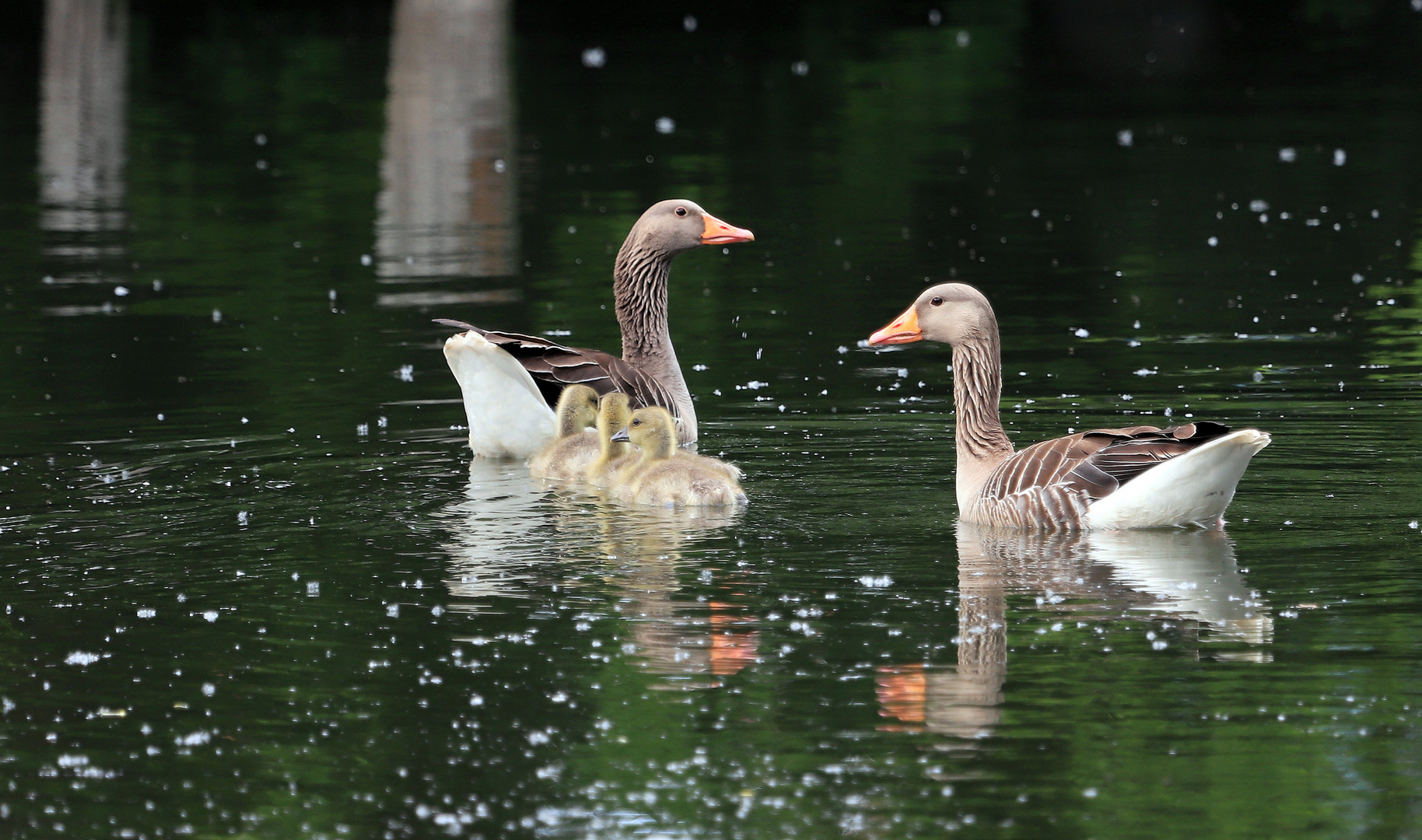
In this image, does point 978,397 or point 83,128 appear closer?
point 978,397

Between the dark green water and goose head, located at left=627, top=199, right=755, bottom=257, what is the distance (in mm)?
1244

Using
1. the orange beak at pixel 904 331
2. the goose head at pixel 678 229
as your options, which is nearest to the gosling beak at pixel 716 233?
the goose head at pixel 678 229

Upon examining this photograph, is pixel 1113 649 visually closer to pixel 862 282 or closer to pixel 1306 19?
pixel 862 282

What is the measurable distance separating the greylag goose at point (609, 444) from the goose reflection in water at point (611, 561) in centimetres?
23

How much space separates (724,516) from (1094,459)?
6.90 feet

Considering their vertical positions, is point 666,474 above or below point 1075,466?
below

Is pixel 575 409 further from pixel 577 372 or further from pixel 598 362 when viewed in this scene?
pixel 598 362

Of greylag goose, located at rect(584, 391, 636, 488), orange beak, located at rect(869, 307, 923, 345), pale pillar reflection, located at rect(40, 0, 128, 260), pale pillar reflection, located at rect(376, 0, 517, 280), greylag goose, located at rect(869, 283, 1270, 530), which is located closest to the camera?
greylag goose, located at rect(869, 283, 1270, 530)

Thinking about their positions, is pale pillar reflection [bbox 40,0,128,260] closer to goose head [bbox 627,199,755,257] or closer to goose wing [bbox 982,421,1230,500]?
goose head [bbox 627,199,755,257]

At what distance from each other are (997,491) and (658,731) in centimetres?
374

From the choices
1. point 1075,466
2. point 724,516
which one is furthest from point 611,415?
point 1075,466

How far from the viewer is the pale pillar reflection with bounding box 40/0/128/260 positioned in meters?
25.6

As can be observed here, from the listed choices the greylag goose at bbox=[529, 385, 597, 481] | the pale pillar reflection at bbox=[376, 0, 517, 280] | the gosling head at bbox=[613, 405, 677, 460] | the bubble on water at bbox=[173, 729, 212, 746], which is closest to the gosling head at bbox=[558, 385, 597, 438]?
the greylag goose at bbox=[529, 385, 597, 481]

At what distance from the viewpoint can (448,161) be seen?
30250 mm
